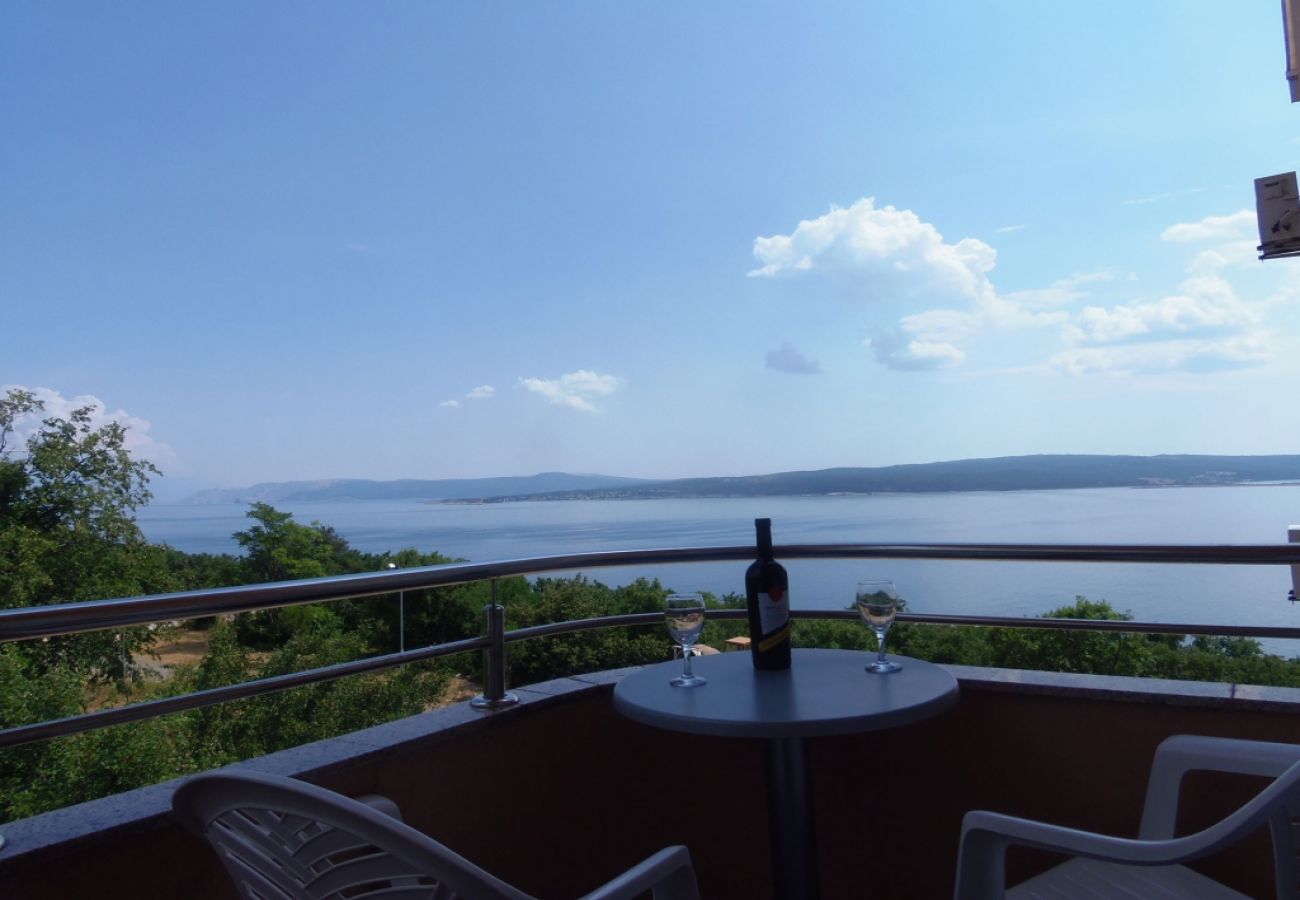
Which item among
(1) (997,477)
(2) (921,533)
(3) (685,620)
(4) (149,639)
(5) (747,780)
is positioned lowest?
(4) (149,639)

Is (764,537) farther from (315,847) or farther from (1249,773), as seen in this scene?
(315,847)

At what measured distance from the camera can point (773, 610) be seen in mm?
1895

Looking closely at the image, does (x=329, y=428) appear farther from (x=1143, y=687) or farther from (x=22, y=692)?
(x=1143, y=687)

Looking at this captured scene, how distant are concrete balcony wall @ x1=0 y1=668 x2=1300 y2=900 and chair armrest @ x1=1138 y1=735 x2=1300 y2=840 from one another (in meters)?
0.31

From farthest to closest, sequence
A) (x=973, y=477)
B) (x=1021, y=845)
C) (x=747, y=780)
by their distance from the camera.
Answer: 1. (x=973, y=477)
2. (x=747, y=780)
3. (x=1021, y=845)

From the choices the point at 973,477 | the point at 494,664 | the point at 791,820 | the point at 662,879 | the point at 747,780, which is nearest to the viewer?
the point at 662,879

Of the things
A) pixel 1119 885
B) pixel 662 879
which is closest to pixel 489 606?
pixel 662 879

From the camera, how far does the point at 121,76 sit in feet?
109

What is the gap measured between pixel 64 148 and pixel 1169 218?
42.4 metres

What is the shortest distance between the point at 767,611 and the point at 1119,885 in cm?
83

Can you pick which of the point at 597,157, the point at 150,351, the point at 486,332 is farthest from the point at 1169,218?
the point at 150,351

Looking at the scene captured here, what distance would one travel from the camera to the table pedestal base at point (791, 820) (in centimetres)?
179

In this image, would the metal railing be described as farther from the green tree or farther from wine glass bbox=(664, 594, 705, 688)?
the green tree

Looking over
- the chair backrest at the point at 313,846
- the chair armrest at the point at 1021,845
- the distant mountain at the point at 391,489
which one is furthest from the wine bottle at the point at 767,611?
the distant mountain at the point at 391,489
